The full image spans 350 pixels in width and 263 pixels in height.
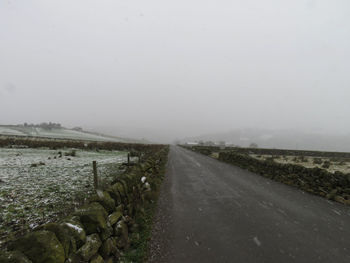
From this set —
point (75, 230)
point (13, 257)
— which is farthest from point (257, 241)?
point (13, 257)

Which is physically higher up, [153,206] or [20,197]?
[20,197]

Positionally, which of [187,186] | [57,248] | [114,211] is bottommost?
[187,186]

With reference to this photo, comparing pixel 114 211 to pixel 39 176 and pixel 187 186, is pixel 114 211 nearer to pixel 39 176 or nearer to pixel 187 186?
pixel 187 186

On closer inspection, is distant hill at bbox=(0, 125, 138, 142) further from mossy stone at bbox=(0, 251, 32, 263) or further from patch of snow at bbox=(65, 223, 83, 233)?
mossy stone at bbox=(0, 251, 32, 263)

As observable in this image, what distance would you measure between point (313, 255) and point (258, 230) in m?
1.04

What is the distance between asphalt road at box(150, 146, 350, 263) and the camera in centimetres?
292

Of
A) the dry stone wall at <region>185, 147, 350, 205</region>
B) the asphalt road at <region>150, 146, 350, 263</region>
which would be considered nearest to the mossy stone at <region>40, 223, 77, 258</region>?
the asphalt road at <region>150, 146, 350, 263</region>

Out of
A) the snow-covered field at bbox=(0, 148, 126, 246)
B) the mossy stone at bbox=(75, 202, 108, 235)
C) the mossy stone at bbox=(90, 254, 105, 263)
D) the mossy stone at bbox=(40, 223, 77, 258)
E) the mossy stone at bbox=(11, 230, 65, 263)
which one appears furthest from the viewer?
the snow-covered field at bbox=(0, 148, 126, 246)

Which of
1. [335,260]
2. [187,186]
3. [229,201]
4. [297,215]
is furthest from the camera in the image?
[187,186]

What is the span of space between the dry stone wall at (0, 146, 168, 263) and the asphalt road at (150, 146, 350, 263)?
2.73 ft

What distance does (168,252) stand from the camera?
2979mm

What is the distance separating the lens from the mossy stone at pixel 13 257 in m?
1.28

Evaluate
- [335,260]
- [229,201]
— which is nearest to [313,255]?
[335,260]

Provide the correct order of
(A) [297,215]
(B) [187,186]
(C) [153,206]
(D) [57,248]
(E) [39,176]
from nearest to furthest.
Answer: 1. (D) [57,248]
2. (A) [297,215]
3. (C) [153,206]
4. (E) [39,176]
5. (B) [187,186]
